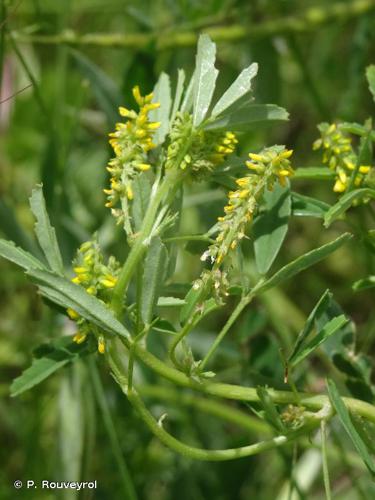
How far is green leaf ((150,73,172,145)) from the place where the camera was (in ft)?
3.01

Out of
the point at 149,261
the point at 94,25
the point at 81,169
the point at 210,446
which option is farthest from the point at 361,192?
the point at 94,25

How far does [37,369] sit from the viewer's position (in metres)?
0.93

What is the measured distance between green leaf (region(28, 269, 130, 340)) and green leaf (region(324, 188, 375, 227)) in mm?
229

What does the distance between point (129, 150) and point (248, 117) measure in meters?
0.12

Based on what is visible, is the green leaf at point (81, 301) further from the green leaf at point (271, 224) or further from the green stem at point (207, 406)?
the green stem at point (207, 406)

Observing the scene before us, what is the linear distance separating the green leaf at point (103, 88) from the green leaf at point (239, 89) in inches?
22.8

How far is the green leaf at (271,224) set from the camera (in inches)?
36.1

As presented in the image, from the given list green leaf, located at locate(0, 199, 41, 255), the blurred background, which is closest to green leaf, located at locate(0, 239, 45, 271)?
the blurred background

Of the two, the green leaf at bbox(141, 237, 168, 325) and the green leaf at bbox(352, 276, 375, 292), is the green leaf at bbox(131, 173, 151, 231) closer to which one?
the green leaf at bbox(141, 237, 168, 325)

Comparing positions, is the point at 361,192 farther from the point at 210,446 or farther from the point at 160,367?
the point at 210,446

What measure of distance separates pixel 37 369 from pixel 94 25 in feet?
4.16

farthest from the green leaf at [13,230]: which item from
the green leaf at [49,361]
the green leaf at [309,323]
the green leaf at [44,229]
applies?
the green leaf at [309,323]
